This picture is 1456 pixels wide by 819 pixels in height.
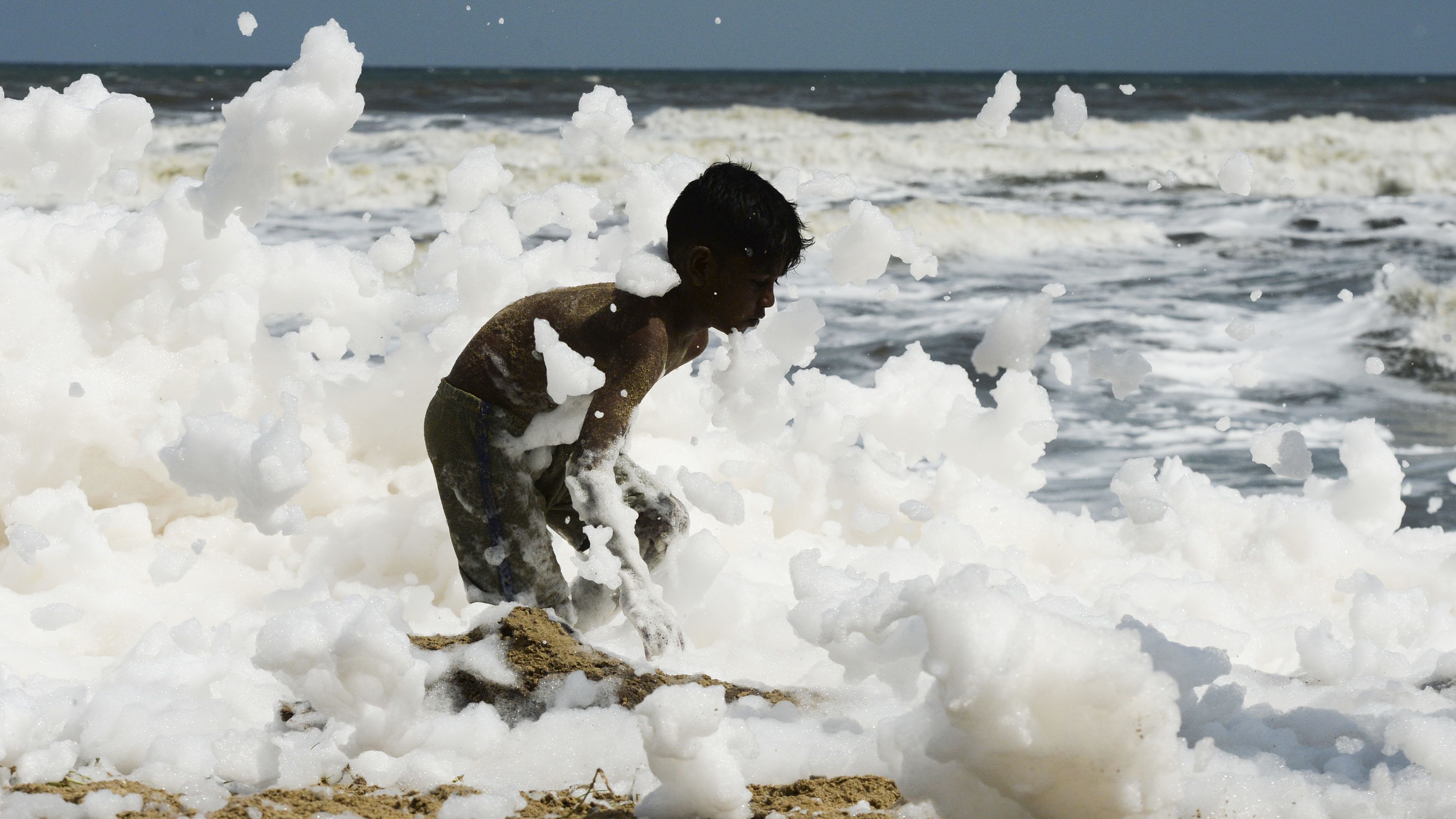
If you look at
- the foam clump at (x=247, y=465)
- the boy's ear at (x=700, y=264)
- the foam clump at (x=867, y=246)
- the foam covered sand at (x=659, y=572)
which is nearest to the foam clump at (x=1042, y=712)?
the foam covered sand at (x=659, y=572)

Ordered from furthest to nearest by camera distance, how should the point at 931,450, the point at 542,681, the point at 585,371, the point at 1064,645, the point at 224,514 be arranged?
the point at 931,450 → the point at 224,514 → the point at 585,371 → the point at 542,681 → the point at 1064,645

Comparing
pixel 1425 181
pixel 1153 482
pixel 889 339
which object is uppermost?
pixel 1425 181

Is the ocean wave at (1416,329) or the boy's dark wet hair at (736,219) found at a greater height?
the ocean wave at (1416,329)

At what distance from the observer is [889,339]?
5914 millimetres

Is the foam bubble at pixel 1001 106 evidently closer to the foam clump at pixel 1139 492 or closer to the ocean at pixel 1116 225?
the ocean at pixel 1116 225

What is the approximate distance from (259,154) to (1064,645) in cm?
179

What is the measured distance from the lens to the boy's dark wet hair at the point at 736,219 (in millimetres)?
2152

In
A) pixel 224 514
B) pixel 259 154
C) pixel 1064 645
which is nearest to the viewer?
pixel 1064 645

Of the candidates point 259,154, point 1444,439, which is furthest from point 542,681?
point 1444,439

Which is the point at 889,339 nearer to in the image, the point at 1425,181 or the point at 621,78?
the point at 1425,181

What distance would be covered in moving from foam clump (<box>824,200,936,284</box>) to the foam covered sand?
12mm

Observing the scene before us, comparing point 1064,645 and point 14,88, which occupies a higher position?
point 14,88

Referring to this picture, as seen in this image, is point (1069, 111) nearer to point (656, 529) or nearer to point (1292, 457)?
point (1292, 457)

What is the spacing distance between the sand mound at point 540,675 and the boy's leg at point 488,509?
31cm
